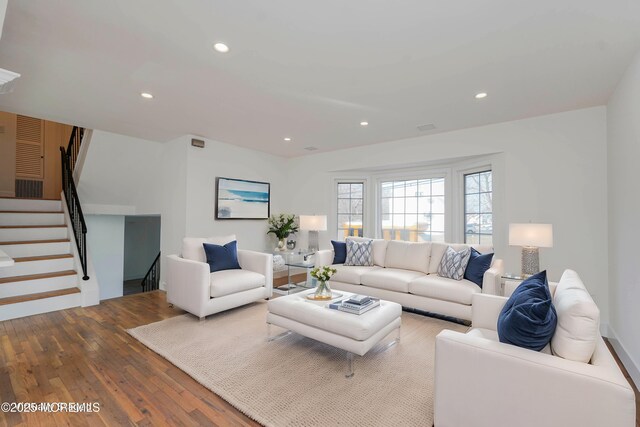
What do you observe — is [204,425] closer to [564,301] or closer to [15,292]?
[564,301]

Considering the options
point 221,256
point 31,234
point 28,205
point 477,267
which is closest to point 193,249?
point 221,256

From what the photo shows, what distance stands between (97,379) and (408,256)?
3642 mm

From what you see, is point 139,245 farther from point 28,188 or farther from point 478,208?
Result: point 478,208

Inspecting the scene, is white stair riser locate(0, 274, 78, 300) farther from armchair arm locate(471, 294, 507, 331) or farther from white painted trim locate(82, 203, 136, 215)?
armchair arm locate(471, 294, 507, 331)

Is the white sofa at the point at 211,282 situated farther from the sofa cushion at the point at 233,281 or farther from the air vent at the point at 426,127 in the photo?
the air vent at the point at 426,127

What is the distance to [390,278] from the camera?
391cm

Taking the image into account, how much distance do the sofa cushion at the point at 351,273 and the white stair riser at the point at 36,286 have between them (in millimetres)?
3648

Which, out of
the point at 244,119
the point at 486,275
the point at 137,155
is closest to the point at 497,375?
the point at 486,275

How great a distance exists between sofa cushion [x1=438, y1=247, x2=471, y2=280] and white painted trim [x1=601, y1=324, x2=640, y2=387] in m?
1.46

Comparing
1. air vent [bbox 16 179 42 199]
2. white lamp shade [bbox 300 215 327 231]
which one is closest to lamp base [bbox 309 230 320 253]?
white lamp shade [bbox 300 215 327 231]

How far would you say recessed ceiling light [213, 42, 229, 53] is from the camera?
2303mm

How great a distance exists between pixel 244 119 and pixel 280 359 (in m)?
3.00

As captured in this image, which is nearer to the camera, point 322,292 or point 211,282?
point 322,292

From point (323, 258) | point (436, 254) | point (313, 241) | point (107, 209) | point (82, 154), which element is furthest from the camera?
point (313, 241)
